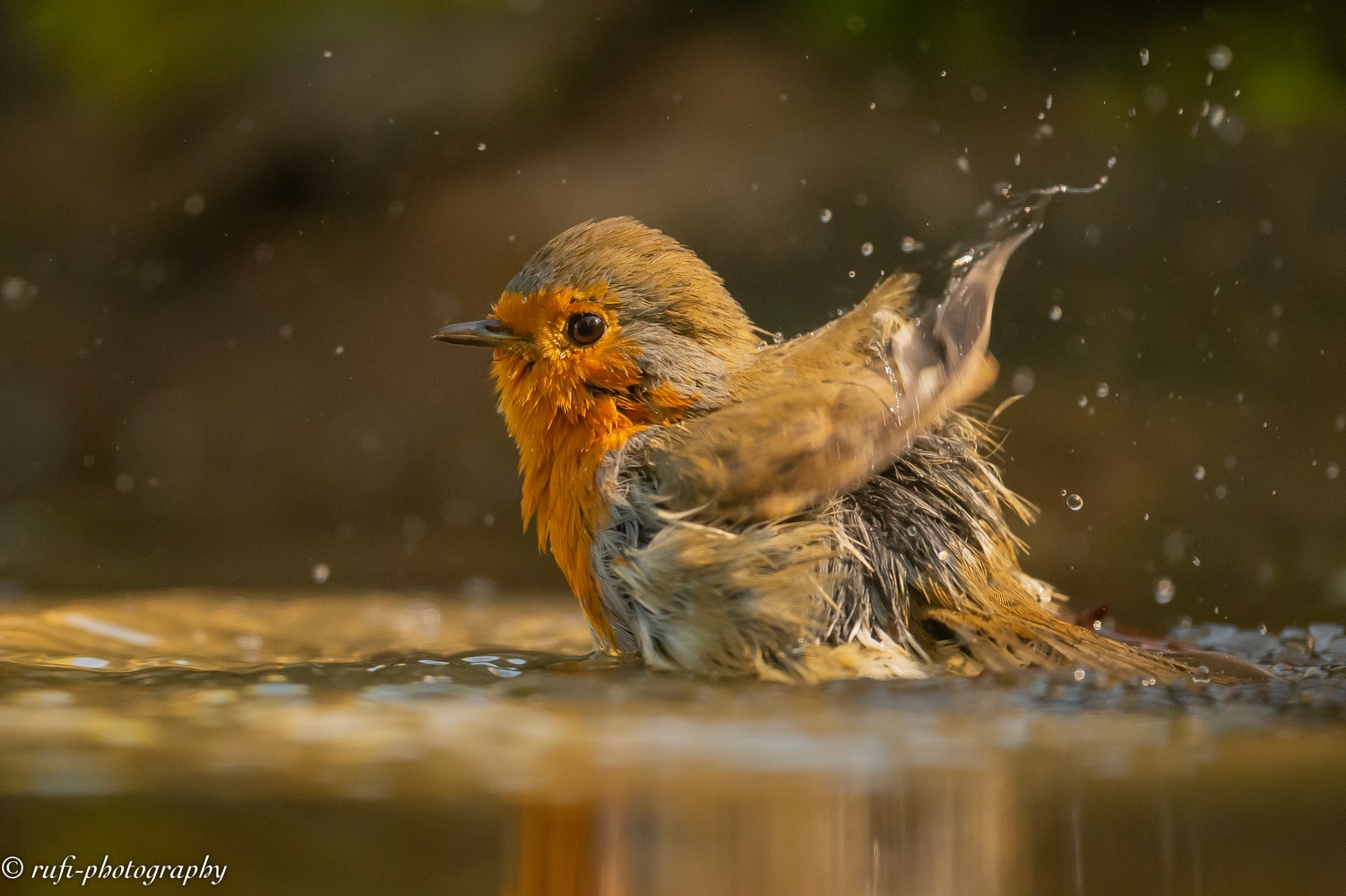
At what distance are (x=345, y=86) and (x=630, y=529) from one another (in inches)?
196

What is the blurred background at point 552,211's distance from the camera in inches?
270

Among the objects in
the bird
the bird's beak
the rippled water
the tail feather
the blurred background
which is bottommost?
the rippled water

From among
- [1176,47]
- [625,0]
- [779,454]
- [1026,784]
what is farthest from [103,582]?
[1176,47]

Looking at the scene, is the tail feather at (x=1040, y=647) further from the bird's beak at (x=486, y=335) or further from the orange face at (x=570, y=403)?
the bird's beak at (x=486, y=335)

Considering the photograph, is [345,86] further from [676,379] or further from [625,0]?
[676,379]

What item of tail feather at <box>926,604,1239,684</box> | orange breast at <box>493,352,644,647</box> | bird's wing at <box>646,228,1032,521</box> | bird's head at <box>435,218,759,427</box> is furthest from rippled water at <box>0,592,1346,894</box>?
bird's head at <box>435,218,759,427</box>

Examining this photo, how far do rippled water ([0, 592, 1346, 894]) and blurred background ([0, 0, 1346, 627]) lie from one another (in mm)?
3812

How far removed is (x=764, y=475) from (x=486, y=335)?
85 cm

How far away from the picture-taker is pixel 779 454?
3154 millimetres

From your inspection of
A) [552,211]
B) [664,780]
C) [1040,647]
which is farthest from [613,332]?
[552,211]

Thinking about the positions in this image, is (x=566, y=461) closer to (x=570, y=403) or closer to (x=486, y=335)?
(x=570, y=403)

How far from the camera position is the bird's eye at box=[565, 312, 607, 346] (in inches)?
135

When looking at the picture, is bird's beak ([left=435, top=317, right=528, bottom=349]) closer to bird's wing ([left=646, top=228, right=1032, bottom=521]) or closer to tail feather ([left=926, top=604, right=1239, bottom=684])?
bird's wing ([left=646, top=228, right=1032, bottom=521])

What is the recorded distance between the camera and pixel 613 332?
3.43 metres
